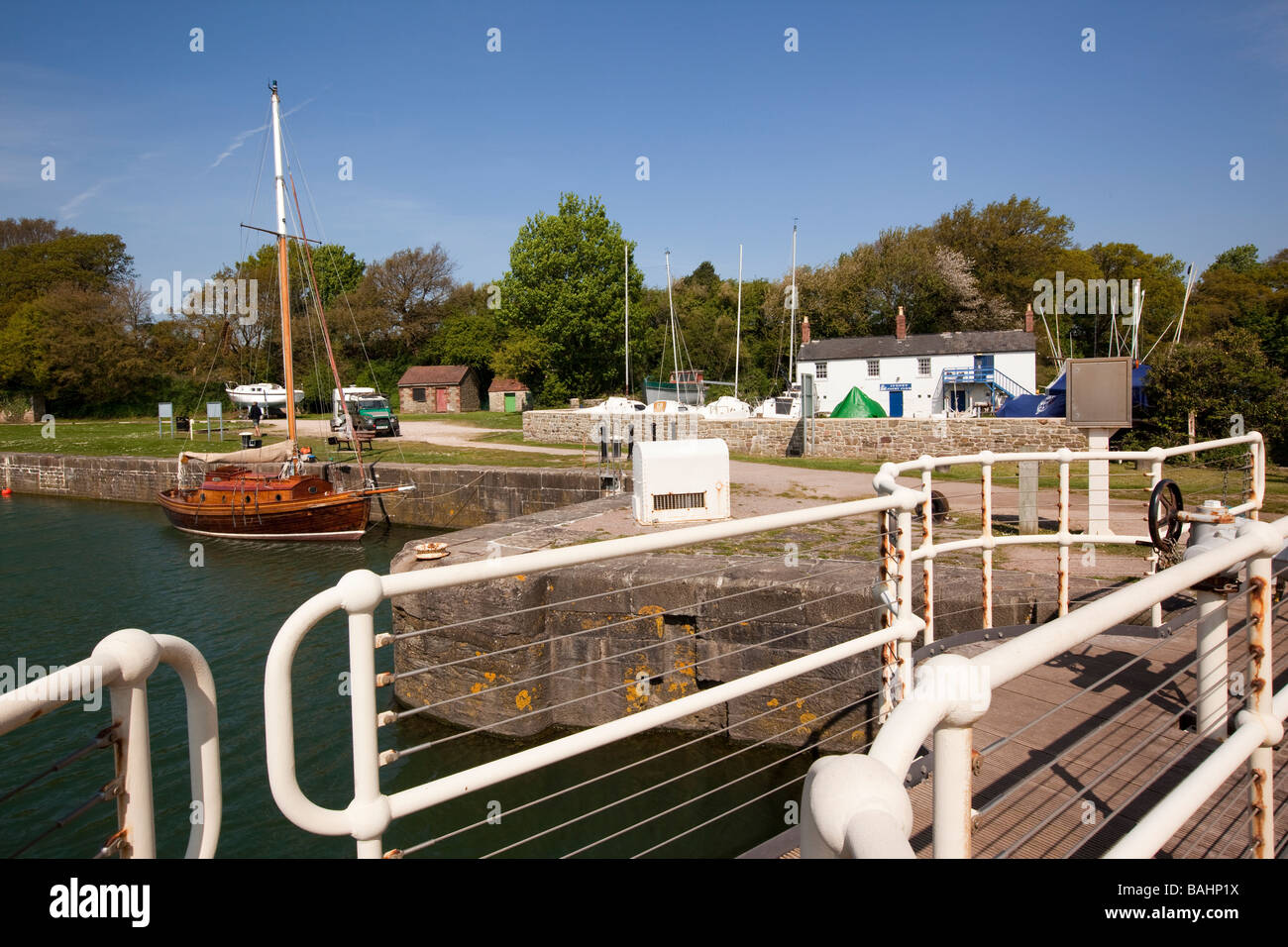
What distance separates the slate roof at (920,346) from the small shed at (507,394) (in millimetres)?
18889

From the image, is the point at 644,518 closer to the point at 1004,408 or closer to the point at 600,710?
the point at 600,710

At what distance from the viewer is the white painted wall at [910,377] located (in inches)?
1586

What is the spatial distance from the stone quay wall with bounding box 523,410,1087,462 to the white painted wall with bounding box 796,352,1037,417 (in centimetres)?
1509

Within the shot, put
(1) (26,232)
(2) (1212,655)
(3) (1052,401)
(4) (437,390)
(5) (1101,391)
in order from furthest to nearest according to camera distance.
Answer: (1) (26,232) → (4) (437,390) → (3) (1052,401) → (5) (1101,391) → (2) (1212,655)

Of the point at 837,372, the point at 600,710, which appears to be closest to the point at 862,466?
the point at 600,710

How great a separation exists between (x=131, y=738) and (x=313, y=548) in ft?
65.7

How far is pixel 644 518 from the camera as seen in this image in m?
11.2

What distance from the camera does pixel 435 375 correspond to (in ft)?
181

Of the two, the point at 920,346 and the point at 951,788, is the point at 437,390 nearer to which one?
the point at 920,346

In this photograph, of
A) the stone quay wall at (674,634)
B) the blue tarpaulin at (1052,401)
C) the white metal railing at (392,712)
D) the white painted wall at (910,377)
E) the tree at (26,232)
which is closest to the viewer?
the white metal railing at (392,712)

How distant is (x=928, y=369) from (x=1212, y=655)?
134 feet
